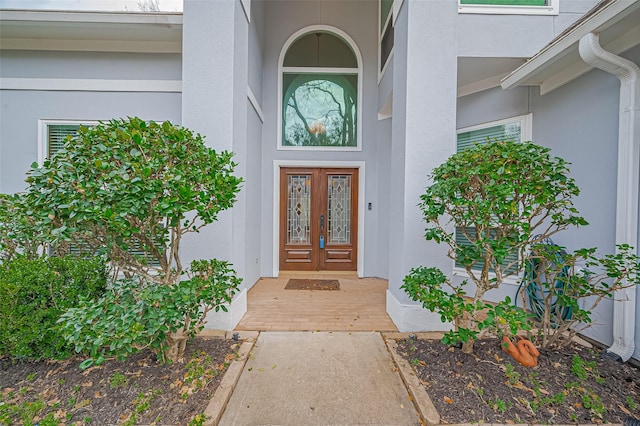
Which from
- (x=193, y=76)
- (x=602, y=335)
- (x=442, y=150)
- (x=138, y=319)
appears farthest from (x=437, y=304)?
(x=193, y=76)

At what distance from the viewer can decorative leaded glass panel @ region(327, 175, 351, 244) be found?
5.43 m

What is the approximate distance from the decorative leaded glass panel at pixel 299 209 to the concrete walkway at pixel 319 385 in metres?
2.71

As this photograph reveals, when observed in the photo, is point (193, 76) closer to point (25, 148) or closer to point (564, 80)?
point (25, 148)

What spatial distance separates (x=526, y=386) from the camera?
2.06 metres

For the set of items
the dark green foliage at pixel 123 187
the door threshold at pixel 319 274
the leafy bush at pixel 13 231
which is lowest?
the door threshold at pixel 319 274

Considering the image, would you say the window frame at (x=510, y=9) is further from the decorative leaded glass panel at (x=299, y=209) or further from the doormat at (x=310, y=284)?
the doormat at (x=310, y=284)

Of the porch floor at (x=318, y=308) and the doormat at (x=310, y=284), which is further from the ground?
the doormat at (x=310, y=284)

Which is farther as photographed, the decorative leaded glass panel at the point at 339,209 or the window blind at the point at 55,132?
the decorative leaded glass panel at the point at 339,209

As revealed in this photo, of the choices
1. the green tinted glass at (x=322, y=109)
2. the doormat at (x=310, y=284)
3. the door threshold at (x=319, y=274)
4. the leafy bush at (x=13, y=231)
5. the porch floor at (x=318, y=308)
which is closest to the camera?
the leafy bush at (x=13, y=231)

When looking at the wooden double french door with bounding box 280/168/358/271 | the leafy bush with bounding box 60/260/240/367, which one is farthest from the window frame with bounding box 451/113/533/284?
the leafy bush with bounding box 60/260/240/367

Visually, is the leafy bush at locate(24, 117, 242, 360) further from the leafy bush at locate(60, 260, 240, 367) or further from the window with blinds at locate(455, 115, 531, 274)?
the window with blinds at locate(455, 115, 531, 274)

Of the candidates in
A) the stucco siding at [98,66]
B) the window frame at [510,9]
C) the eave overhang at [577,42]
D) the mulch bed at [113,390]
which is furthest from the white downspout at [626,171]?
the stucco siding at [98,66]

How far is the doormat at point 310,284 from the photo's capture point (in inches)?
177

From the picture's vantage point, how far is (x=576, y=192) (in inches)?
83.7
